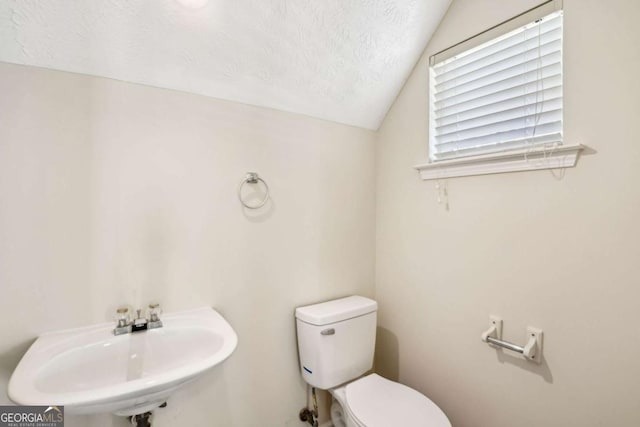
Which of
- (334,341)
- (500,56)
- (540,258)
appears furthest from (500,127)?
(334,341)

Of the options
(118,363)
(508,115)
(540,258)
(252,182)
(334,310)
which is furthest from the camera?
(334,310)

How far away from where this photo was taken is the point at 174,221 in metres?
1.21

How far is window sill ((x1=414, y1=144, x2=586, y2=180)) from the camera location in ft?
3.49

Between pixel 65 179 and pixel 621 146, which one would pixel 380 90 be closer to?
pixel 621 146

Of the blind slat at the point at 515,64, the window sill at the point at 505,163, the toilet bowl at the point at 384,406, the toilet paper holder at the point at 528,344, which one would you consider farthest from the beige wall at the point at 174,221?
the toilet paper holder at the point at 528,344

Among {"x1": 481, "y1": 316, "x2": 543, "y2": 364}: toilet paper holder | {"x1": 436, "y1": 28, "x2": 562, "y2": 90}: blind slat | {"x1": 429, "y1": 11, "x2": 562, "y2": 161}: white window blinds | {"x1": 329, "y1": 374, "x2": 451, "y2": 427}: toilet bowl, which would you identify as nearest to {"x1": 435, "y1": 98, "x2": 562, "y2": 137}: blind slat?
{"x1": 429, "y1": 11, "x2": 562, "y2": 161}: white window blinds

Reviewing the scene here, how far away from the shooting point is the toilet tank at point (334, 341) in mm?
1423

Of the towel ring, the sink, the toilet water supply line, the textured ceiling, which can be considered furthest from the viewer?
the toilet water supply line

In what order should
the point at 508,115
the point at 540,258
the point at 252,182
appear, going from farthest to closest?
the point at 252,182
the point at 508,115
the point at 540,258

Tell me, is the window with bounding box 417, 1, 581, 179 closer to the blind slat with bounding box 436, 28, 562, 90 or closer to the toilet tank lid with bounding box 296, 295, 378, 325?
the blind slat with bounding box 436, 28, 562, 90

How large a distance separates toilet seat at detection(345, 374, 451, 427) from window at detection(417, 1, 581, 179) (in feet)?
3.59

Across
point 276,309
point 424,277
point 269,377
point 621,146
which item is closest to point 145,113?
point 276,309

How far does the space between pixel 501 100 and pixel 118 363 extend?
190 cm

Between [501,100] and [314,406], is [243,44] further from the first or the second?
[314,406]
